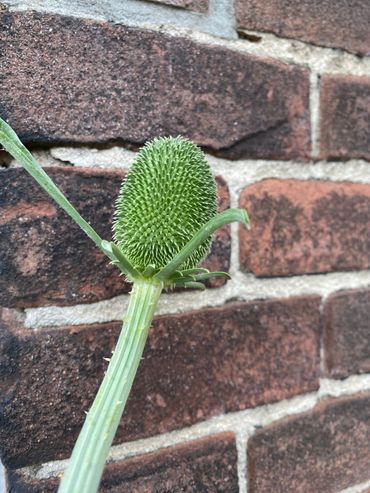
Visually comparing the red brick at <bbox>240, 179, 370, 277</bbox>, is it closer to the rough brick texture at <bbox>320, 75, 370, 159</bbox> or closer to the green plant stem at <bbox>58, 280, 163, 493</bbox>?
the rough brick texture at <bbox>320, 75, 370, 159</bbox>

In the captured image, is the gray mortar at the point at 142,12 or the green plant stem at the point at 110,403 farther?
the gray mortar at the point at 142,12

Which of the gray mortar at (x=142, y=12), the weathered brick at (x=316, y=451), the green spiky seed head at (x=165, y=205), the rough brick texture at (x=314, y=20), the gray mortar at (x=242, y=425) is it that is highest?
the gray mortar at (x=142, y=12)

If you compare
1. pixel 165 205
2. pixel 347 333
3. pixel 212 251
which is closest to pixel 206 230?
pixel 165 205

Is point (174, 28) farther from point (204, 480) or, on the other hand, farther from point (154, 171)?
point (204, 480)

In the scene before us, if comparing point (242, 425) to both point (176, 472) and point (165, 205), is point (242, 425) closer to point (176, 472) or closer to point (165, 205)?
point (176, 472)

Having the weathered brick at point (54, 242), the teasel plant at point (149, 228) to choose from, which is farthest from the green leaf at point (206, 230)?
the weathered brick at point (54, 242)

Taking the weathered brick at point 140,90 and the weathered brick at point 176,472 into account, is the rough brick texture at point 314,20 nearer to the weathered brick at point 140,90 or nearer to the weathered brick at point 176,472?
the weathered brick at point 140,90

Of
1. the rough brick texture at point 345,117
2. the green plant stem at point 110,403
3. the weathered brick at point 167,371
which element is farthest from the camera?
the rough brick texture at point 345,117
